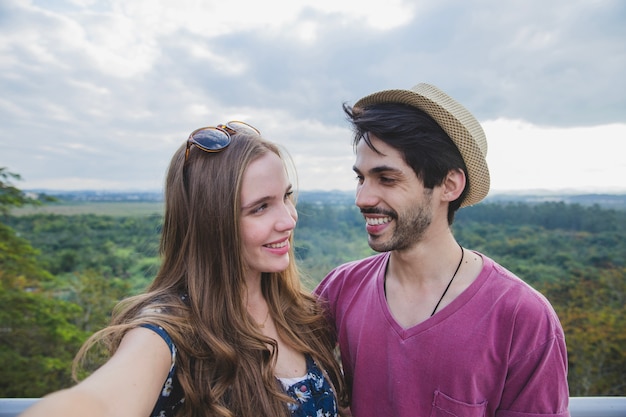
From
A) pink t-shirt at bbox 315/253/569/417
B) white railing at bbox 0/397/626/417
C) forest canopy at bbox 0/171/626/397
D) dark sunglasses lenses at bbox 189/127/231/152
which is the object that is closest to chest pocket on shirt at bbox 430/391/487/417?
pink t-shirt at bbox 315/253/569/417

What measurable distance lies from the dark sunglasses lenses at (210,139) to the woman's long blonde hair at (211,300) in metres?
0.03

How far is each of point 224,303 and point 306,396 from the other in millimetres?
451

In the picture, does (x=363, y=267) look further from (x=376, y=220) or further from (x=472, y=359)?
(x=472, y=359)

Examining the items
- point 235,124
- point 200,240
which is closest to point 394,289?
point 200,240

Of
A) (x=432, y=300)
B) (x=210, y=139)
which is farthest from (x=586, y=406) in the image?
(x=210, y=139)

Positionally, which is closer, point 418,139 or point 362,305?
point 418,139

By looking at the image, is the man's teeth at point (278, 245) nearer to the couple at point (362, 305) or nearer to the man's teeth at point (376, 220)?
the couple at point (362, 305)

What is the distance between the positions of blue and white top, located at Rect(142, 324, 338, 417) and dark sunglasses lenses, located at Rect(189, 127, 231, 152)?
2.53 feet

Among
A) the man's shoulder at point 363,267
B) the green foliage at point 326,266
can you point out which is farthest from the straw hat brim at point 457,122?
the green foliage at point 326,266

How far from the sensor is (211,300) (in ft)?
4.69

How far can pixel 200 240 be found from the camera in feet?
4.80

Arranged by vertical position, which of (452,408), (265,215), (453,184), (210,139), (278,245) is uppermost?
(210,139)

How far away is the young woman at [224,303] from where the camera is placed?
4.02 ft

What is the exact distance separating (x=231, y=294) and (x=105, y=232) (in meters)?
8.32
